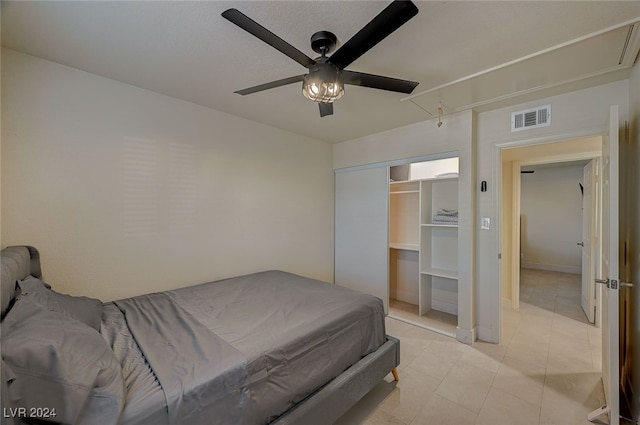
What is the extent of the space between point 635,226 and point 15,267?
386 centimetres

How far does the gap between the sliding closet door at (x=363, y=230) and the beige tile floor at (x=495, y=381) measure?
0.80 meters

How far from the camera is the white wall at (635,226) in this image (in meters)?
1.73

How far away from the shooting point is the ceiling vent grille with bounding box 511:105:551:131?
2.45 m

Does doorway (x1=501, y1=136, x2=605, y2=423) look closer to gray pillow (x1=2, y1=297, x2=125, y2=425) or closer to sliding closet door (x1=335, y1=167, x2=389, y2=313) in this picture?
sliding closet door (x1=335, y1=167, x2=389, y2=313)

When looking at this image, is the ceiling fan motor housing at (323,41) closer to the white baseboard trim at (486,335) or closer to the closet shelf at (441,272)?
the closet shelf at (441,272)

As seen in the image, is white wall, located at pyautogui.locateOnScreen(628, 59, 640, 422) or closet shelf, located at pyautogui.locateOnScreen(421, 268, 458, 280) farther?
closet shelf, located at pyautogui.locateOnScreen(421, 268, 458, 280)

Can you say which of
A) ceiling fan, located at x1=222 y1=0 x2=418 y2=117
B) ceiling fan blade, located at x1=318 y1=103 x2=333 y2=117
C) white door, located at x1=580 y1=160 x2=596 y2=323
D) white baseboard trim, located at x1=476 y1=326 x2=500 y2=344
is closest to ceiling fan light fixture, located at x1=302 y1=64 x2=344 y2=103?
ceiling fan, located at x1=222 y1=0 x2=418 y2=117

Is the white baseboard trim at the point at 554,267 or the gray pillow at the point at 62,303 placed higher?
the gray pillow at the point at 62,303

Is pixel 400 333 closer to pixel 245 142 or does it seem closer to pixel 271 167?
pixel 271 167

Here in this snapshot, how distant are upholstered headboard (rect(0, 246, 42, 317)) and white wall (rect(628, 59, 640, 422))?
3.54 m

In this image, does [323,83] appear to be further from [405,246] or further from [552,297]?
[552,297]

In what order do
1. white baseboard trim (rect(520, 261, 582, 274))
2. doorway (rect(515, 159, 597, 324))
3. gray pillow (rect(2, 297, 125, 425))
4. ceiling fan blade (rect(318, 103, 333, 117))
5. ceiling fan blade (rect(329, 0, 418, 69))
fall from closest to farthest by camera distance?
gray pillow (rect(2, 297, 125, 425))
ceiling fan blade (rect(329, 0, 418, 69))
ceiling fan blade (rect(318, 103, 333, 117))
doorway (rect(515, 159, 597, 324))
white baseboard trim (rect(520, 261, 582, 274))

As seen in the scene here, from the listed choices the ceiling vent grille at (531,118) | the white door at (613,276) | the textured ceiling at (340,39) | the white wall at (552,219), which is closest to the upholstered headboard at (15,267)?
the textured ceiling at (340,39)

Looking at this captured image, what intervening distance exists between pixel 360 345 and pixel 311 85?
1.76 metres
